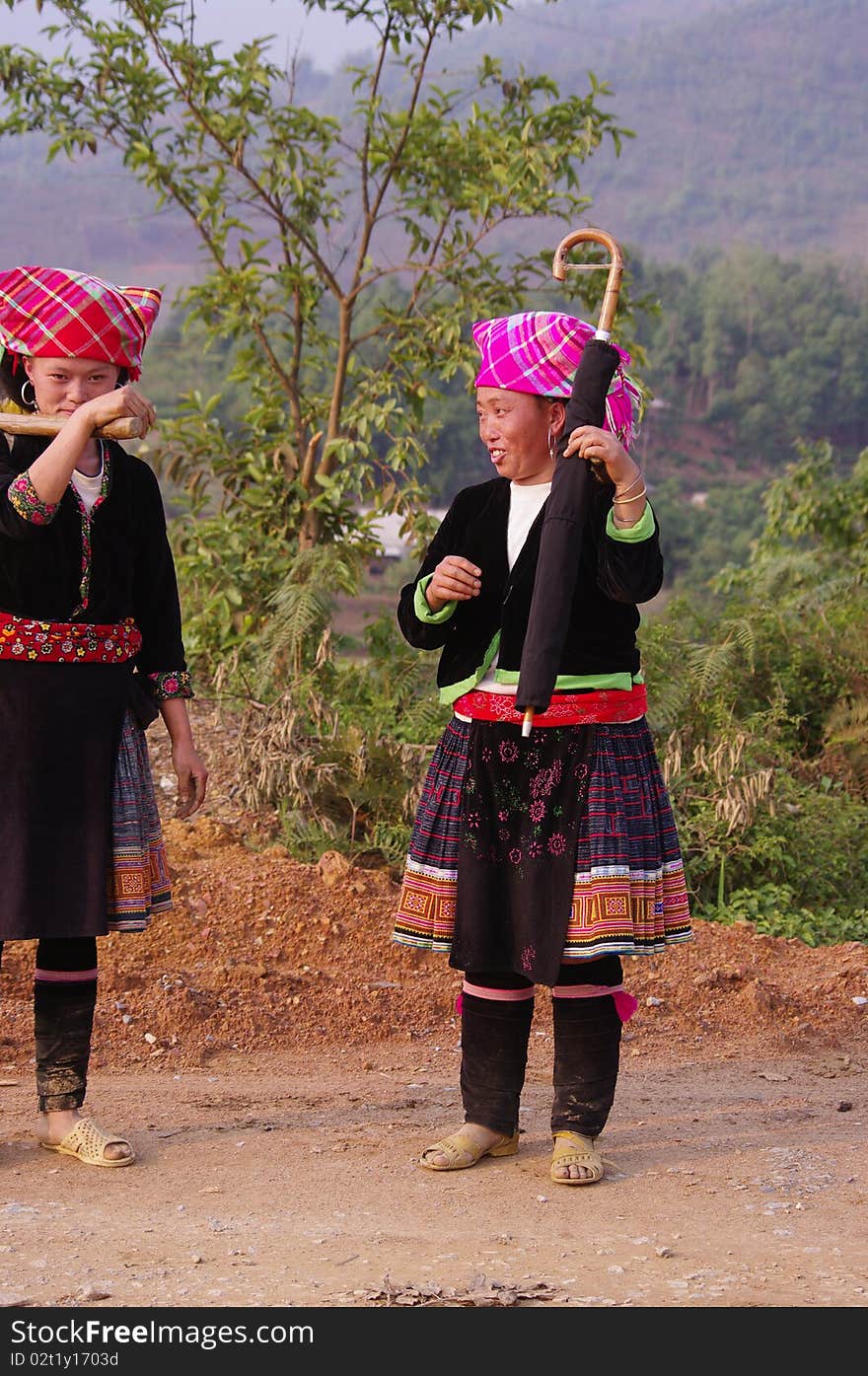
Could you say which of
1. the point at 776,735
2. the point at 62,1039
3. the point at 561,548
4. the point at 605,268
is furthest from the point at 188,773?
the point at 776,735

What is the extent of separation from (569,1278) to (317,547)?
169 inches

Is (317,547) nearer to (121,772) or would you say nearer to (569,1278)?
(121,772)

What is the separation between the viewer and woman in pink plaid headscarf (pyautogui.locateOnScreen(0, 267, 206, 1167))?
291 cm

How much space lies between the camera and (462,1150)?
10.6ft

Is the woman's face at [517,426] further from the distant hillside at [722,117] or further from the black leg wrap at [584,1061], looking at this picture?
the distant hillside at [722,117]

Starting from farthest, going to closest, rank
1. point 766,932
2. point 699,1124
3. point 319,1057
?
point 766,932 → point 319,1057 → point 699,1124

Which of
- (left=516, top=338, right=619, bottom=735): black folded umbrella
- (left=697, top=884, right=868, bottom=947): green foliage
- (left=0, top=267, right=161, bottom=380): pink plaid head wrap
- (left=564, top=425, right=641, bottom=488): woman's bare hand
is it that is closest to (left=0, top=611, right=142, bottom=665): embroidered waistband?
(left=0, top=267, right=161, bottom=380): pink plaid head wrap

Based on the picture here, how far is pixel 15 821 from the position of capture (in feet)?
9.82

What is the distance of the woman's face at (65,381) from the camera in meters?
2.91

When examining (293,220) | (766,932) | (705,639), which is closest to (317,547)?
(293,220)

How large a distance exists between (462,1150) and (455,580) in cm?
123

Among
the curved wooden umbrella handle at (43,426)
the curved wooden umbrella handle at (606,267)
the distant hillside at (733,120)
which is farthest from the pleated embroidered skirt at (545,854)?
the distant hillside at (733,120)

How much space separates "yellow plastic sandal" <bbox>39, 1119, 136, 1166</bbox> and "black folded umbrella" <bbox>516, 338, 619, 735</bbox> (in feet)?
4.26

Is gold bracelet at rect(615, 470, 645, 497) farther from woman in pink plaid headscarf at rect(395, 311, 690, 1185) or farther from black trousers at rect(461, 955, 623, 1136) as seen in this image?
black trousers at rect(461, 955, 623, 1136)
